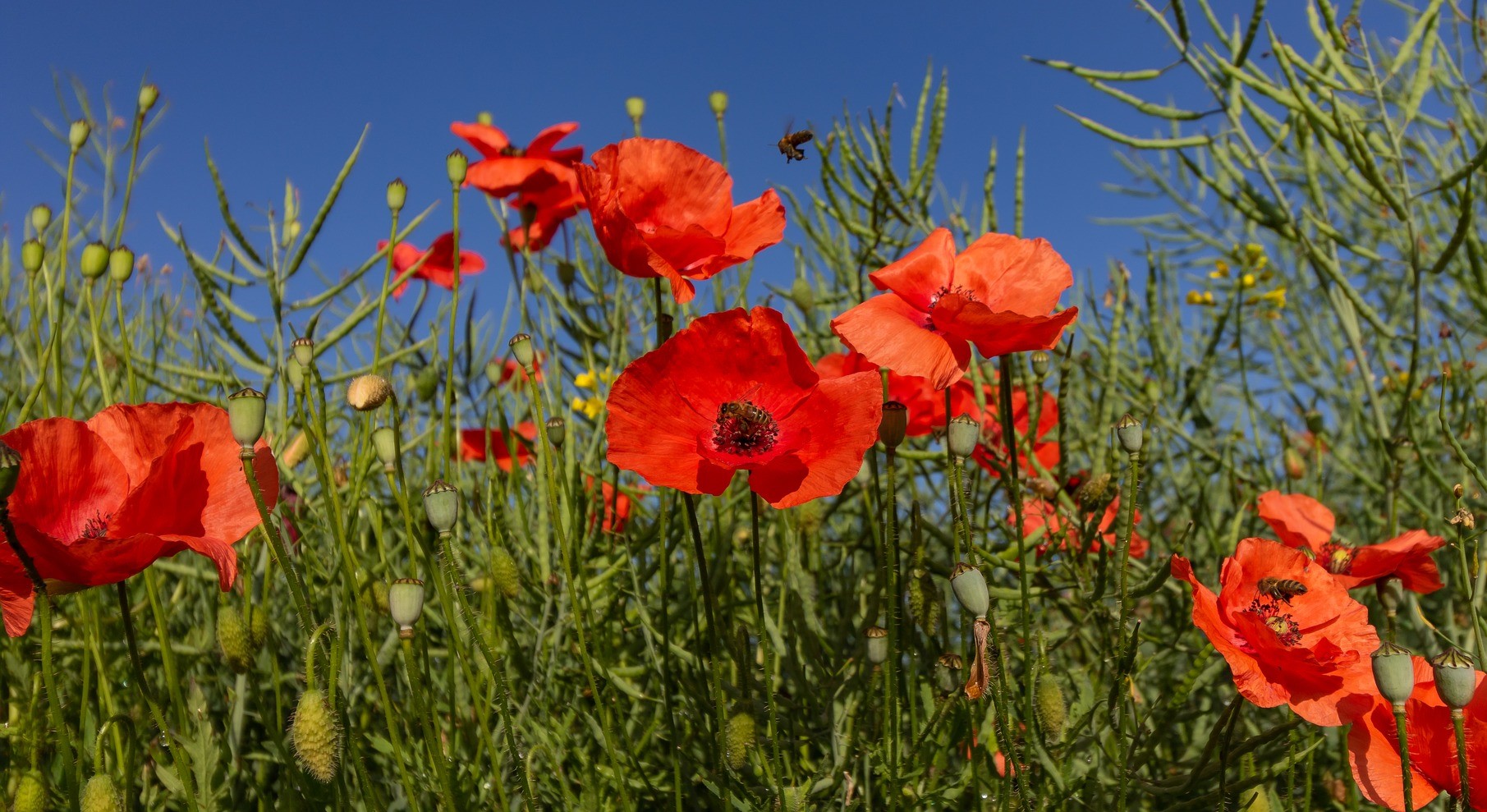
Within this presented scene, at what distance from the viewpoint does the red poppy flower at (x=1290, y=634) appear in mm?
964

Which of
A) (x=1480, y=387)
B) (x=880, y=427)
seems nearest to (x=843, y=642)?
(x=880, y=427)

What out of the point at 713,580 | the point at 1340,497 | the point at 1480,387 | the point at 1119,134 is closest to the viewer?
the point at 713,580

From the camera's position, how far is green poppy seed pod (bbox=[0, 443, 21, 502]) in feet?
2.31

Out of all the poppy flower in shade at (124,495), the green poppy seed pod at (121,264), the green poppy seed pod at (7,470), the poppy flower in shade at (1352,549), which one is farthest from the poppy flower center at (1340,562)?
the green poppy seed pod at (121,264)

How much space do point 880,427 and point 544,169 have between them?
1.11m

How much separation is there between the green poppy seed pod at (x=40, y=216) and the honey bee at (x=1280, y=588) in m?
1.57

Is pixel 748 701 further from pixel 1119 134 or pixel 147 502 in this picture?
pixel 1119 134

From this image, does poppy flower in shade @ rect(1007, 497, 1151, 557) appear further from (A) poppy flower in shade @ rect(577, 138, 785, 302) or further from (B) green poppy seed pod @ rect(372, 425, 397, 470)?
(B) green poppy seed pod @ rect(372, 425, 397, 470)

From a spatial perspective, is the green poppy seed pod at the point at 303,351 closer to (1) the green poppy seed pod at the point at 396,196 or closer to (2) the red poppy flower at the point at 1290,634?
(1) the green poppy seed pod at the point at 396,196

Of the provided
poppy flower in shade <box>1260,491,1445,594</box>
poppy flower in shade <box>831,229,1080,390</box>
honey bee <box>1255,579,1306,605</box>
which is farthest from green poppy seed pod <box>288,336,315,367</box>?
poppy flower in shade <box>1260,491,1445,594</box>

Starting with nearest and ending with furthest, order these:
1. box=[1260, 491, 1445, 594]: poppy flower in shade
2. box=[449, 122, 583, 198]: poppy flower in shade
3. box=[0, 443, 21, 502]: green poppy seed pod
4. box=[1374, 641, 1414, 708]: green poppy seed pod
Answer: box=[0, 443, 21, 502]: green poppy seed pod → box=[1374, 641, 1414, 708]: green poppy seed pod → box=[1260, 491, 1445, 594]: poppy flower in shade → box=[449, 122, 583, 198]: poppy flower in shade

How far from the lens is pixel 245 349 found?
158cm

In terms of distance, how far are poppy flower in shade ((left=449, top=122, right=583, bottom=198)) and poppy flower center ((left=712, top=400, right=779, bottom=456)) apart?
0.89 meters

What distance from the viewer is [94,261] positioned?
121 cm
